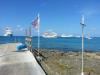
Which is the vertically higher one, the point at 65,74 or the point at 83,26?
the point at 83,26

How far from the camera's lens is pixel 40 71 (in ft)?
77.6

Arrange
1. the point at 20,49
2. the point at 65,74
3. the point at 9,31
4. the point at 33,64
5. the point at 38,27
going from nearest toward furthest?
1. the point at 65,74
2. the point at 33,64
3. the point at 38,27
4. the point at 20,49
5. the point at 9,31

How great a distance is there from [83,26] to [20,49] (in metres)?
28.8

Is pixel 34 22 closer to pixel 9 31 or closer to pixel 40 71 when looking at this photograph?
pixel 40 71

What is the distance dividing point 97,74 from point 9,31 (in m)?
153

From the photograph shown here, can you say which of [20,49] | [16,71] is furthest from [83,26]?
[20,49]

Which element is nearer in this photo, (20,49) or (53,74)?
(53,74)

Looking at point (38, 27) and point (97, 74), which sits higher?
point (38, 27)

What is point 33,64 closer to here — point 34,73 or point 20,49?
point 34,73

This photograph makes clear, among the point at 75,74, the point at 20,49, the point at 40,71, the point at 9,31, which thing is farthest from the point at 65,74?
the point at 9,31

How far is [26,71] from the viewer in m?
23.8

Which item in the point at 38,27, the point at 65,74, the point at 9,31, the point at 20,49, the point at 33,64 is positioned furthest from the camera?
the point at 9,31

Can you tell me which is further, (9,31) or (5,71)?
(9,31)

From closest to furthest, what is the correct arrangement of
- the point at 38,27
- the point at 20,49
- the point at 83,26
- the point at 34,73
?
the point at 83,26 → the point at 34,73 → the point at 38,27 → the point at 20,49
